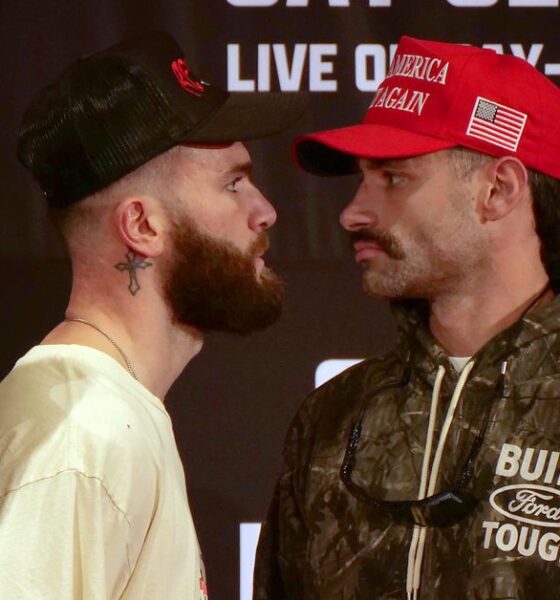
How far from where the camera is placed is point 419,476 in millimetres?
1833

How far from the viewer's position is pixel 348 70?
8.17 feet

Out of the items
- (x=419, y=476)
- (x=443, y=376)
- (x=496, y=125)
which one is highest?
(x=496, y=125)

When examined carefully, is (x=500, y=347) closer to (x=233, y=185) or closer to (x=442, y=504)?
(x=442, y=504)

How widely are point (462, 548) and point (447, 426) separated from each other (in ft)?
0.58

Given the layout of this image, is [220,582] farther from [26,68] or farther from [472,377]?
[26,68]

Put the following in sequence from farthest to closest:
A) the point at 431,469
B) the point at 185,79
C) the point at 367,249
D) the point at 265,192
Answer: the point at 265,192 < the point at 367,249 < the point at 431,469 < the point at 185,79

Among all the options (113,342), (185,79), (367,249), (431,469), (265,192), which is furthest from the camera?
(265,192)

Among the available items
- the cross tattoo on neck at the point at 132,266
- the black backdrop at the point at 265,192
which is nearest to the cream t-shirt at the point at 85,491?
the cross tattoo on neck at the point at 132,266

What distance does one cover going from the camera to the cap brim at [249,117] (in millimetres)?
1701

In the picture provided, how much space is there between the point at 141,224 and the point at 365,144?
423 millimetres

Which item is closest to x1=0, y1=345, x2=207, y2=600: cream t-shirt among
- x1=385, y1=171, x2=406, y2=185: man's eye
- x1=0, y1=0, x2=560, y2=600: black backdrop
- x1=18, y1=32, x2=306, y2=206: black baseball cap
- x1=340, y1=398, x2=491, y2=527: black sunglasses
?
x1=18, y1=32, x2=306, y2=206: black baseball cap

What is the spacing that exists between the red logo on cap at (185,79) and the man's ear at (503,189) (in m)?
0.47

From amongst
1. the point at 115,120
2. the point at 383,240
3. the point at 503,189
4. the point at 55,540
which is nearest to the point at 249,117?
the point at 115,120

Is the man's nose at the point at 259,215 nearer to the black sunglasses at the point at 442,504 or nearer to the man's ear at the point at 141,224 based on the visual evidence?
the man's ear at the point at 141,224
